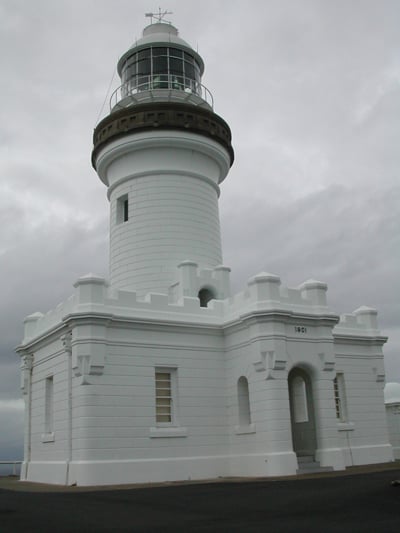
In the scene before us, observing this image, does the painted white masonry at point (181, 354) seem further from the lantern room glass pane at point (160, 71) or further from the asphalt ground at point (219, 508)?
the asphalt ground at point (219, 508)

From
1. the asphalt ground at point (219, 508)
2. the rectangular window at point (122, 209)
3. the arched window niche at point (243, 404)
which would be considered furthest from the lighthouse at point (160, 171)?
the asphalt ground at point (219, 508)

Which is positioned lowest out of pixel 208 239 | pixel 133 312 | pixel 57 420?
pixel 57 420

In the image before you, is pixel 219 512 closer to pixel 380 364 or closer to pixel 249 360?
pixel 249 360

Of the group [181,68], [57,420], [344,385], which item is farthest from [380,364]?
[181,68]

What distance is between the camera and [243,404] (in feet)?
60.5

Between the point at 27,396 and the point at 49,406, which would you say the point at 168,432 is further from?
the point at 27,396

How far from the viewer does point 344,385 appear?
68.4ft

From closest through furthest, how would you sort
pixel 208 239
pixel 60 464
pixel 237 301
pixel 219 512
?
pixel 219 512 → pixel 60 464 → pixel 237 301 → pixel 208 239

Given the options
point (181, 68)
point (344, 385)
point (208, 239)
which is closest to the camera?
point (344, 385)

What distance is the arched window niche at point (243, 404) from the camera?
18188 millimetres

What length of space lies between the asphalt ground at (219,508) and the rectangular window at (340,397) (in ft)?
20.7

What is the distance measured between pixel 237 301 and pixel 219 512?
995cm

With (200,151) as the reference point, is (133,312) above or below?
below

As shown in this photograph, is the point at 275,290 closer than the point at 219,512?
No
